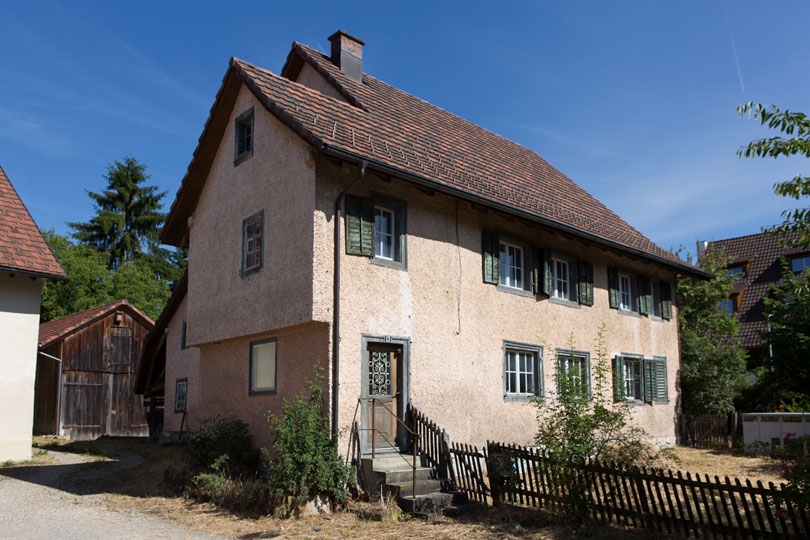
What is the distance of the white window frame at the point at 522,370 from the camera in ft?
47.1

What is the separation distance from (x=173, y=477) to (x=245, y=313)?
3.21m

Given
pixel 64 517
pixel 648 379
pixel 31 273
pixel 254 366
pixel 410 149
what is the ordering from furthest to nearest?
pixel 648 379
pixel 31 273
pixel 410 149
pixel 254 366
pixel 64 517

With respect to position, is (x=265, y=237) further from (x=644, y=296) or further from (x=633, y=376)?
(x=644, y=296)

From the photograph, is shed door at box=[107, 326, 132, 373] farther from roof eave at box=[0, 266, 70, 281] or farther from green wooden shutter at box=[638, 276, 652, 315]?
green wooden shutter at box=[638, 276, 652, 315]

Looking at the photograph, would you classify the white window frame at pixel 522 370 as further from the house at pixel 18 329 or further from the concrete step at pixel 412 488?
the house at pixel 18 329

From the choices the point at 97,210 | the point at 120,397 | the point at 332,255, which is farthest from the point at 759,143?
the point at 97,210

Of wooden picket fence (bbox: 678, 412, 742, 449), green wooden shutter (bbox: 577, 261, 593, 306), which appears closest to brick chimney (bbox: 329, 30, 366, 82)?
green wooden shutter (bbox: 577, 261, 593, 306)

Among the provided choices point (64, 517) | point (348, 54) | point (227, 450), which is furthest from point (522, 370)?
point (64, 517)

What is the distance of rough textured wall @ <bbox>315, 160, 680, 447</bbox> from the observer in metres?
11.7

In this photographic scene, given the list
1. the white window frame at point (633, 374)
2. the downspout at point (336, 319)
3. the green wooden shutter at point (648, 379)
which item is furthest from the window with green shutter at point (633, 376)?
the downspout at point (336, 319)

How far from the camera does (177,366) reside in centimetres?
2052

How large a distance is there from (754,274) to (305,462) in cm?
3364

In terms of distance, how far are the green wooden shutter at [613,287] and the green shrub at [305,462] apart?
954 centimetres

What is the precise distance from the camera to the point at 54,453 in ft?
57.9
